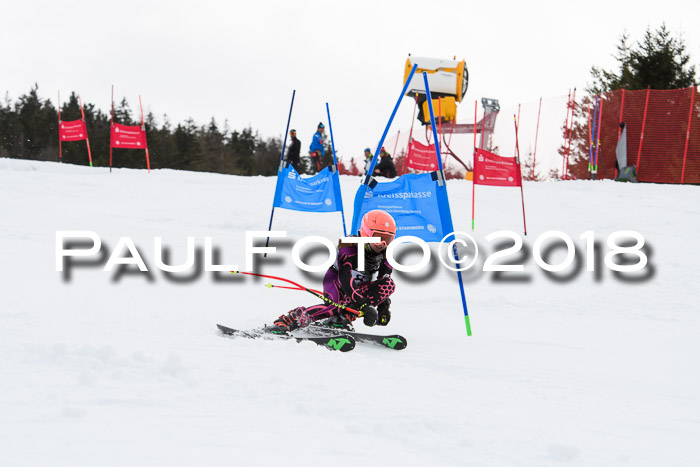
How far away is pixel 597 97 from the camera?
65.9ft

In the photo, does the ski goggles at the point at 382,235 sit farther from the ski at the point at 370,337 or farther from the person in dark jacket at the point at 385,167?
the person in dark jacket at the point at 385,167

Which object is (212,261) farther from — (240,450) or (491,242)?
(240,450)

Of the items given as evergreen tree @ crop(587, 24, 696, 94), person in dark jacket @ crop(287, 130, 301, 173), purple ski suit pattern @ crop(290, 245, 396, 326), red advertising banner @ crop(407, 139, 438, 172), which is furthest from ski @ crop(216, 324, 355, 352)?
evergreen tree @ crop(587, 24, 696, 94)

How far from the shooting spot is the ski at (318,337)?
4586 mm

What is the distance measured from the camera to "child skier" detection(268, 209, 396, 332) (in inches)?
197

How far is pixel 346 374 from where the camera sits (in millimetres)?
3811

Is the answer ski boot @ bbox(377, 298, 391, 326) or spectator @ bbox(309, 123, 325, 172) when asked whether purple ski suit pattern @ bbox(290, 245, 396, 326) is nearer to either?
ski boot @ bbox(377, 298, 391, 326)

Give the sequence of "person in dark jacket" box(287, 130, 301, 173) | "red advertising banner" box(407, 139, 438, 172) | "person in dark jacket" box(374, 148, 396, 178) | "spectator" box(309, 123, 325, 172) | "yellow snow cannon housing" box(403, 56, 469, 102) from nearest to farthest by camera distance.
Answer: "red advertising banner" box(407, 139, 438, 172), "person in dark jacket" box(287, 130, 301, 173), "spectator" box(309, 123, 325, 172), "person in dark jacket" box(374, 148, 396, 178), "yellow snow cannon housing" box(403, 56, 469, 102)

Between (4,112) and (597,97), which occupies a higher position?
(4,112)

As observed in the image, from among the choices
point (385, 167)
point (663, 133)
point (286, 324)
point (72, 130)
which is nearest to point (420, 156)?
point (385, 167)

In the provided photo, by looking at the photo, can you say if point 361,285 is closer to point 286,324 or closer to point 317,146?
point 286,324

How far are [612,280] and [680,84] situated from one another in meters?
23.4

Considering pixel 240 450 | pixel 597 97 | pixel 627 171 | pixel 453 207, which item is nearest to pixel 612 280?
pixel 453 207

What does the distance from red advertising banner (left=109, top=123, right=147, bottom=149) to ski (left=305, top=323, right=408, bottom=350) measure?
1541 cm
